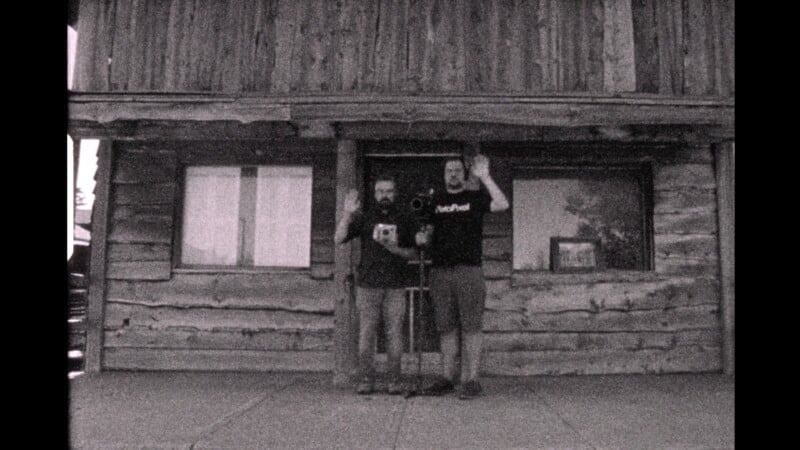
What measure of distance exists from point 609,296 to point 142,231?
5332 millimetres

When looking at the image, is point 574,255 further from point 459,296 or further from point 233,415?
point 233,415

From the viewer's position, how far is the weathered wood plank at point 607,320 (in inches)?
275

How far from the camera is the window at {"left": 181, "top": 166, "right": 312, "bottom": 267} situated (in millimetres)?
7328

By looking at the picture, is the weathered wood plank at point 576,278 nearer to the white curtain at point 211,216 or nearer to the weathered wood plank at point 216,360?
the weathered wood plank at point 216,360

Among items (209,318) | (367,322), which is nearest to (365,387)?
(367,322)

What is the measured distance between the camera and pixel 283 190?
7.37 metres

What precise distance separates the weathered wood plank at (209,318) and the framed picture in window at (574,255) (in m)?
2.64

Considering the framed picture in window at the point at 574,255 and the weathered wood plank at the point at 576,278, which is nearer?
the weathered wood plank at the point at 576,278

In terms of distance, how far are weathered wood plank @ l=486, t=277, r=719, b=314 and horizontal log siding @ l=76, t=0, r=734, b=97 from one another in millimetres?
2118

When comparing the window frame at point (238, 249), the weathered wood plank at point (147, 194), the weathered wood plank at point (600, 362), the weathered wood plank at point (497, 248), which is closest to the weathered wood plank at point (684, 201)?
the weathered wood plank at point (600, 362)

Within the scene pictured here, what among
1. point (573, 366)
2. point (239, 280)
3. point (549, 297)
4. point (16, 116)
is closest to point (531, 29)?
point (549, 297)

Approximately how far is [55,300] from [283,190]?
524cm

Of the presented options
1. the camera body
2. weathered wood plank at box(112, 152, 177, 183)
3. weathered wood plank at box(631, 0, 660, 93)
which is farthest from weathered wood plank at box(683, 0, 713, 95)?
weathered wood plank at box(112, 152, 177, 183)
